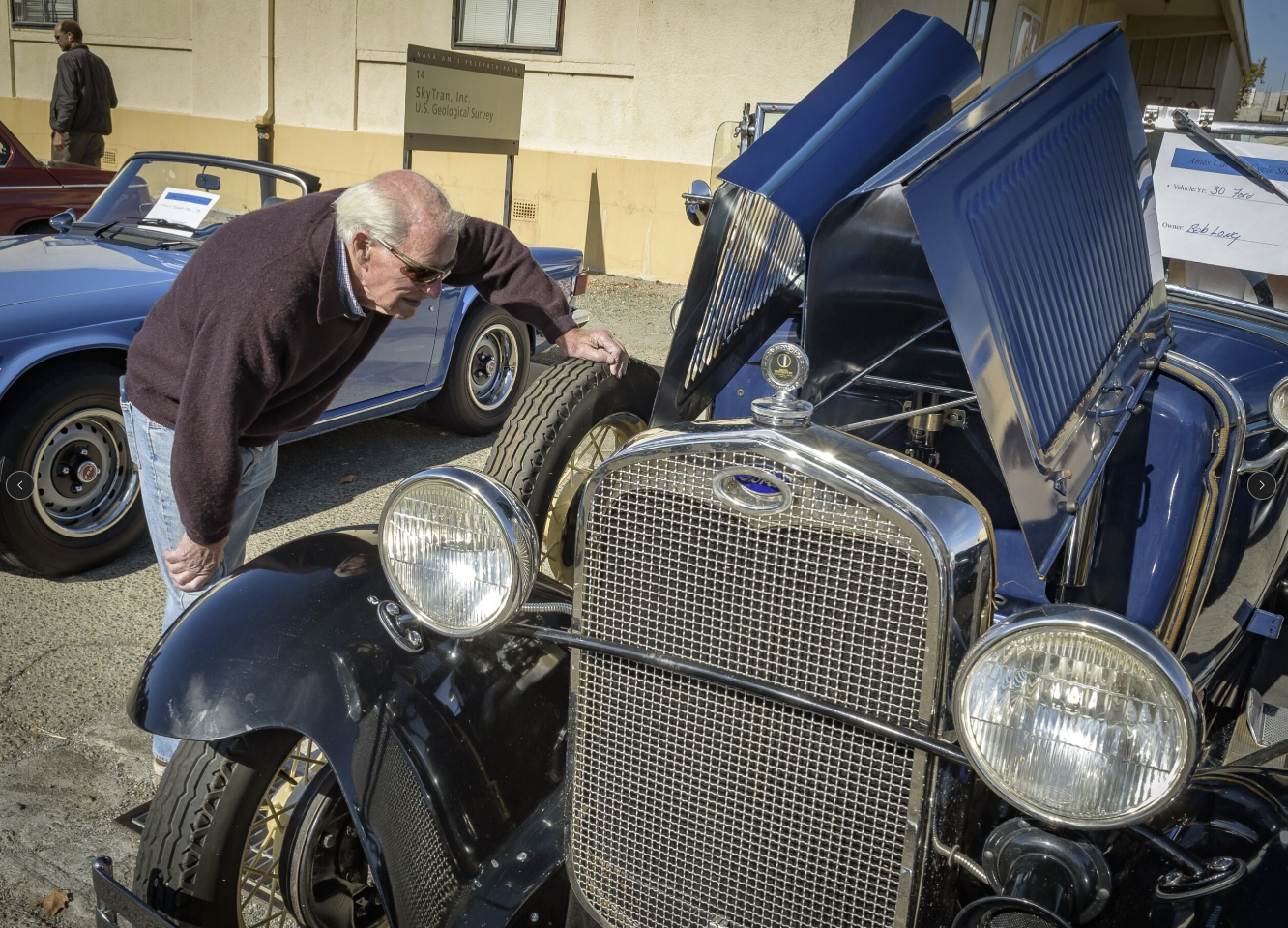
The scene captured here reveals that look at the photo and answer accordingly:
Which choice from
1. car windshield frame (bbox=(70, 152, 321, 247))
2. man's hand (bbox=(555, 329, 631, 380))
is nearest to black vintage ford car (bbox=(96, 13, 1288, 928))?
man's hand (bbox=(555, 329, 631, 380))

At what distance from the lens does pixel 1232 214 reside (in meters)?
3.38

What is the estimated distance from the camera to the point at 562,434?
311 cm

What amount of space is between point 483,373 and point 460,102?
404 cm

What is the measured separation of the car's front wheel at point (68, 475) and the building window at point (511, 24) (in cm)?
848

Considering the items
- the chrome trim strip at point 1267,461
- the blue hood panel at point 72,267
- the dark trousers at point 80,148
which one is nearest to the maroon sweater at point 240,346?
the blue hood panel at point 72,267

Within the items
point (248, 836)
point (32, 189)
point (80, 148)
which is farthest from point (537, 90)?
point (248, 836)

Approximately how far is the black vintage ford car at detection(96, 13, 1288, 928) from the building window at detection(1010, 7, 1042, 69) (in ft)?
45.9

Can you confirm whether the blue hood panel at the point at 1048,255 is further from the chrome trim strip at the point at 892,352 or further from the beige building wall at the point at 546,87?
the beige building wall at the point at 546,87

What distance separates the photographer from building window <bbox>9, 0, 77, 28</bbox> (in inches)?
591

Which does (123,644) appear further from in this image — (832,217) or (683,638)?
(832,217)

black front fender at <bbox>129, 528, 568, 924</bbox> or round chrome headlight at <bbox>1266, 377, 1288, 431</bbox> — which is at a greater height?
round chrome headlight at <bbox>1266, 377, 1288, 431</bbox>

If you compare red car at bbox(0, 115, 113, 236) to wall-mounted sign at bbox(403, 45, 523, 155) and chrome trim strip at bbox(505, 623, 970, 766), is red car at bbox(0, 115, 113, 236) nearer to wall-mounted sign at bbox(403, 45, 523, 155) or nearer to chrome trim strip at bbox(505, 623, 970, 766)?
wall-mounted sign at bbox(403, 45, 523, 155)

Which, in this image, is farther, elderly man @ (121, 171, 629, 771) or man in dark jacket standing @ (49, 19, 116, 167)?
man in dark jacket standing @ (49, 19, 116, 167)

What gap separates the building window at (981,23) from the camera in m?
13.1
